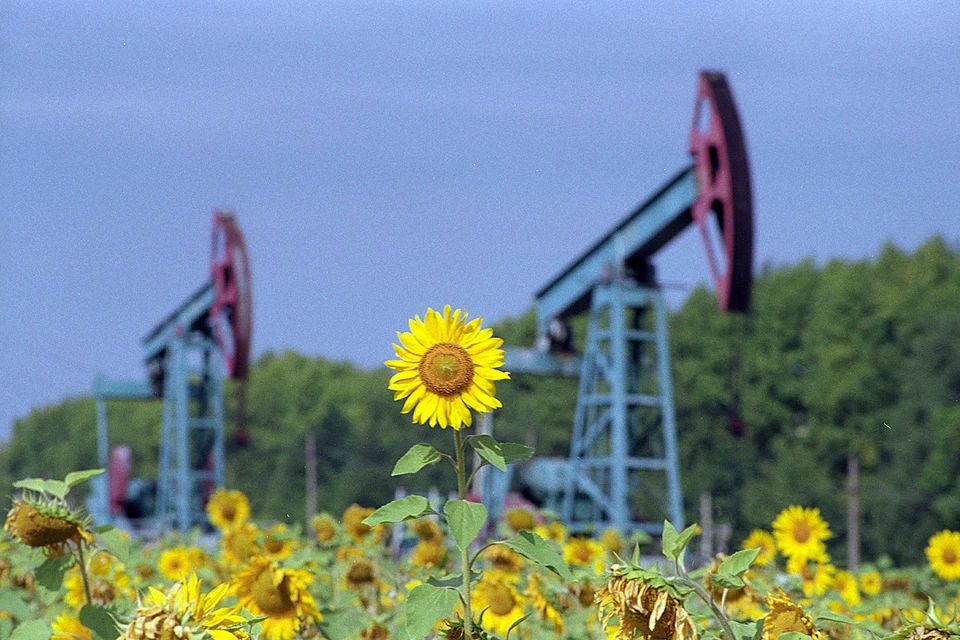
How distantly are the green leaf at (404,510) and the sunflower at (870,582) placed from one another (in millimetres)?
3620

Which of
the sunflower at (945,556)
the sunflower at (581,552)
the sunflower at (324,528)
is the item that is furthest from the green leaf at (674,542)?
the sunflower at (945,556)

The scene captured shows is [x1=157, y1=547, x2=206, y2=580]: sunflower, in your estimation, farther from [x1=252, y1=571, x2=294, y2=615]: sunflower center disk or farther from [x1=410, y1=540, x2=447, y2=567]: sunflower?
[x1=252, y1=571, x2=294, y2=615]: sunflower center disk

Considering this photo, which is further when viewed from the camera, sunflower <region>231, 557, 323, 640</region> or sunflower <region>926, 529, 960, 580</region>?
sunflower <region>926, 529, 960, 580</region>

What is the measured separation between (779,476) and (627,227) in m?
20.2

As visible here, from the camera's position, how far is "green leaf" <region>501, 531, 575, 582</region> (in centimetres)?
166

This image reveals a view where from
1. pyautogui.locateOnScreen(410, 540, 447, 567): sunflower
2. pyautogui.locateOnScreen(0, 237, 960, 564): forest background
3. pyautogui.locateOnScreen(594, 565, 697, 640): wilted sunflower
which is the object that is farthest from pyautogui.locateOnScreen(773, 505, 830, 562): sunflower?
pyautogui.locateOnScreen(0, 237, 960, 564): forest background

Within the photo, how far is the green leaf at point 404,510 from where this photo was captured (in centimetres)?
165

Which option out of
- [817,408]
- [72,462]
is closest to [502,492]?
[817,408]

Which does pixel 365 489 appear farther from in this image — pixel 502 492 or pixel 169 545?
pixel 169 545

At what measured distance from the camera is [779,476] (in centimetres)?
3388

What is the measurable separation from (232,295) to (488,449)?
19.6m

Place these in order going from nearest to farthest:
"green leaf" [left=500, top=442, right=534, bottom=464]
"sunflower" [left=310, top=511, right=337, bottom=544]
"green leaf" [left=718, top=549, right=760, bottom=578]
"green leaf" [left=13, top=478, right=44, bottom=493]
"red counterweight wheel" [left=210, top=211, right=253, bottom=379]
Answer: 1. "green leaf" [left=718, top=549, right=760, bottom=578]
2. "green leaf" [left=500, top=442, right=534, bottom=464]
3. "green leaf" [left=13, top=478, right=44, bottom=493]
4. "sunflower" [left=310, top=511, right=337, bottom=544]
5. "red counterweight wheel" [left=210, top=211, right=253, bottom=379]

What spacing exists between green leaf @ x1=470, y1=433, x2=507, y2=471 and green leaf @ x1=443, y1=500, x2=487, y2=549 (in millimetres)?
60

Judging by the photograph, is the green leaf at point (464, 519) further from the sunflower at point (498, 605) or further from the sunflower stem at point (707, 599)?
the sunflower at point (498, 605)
